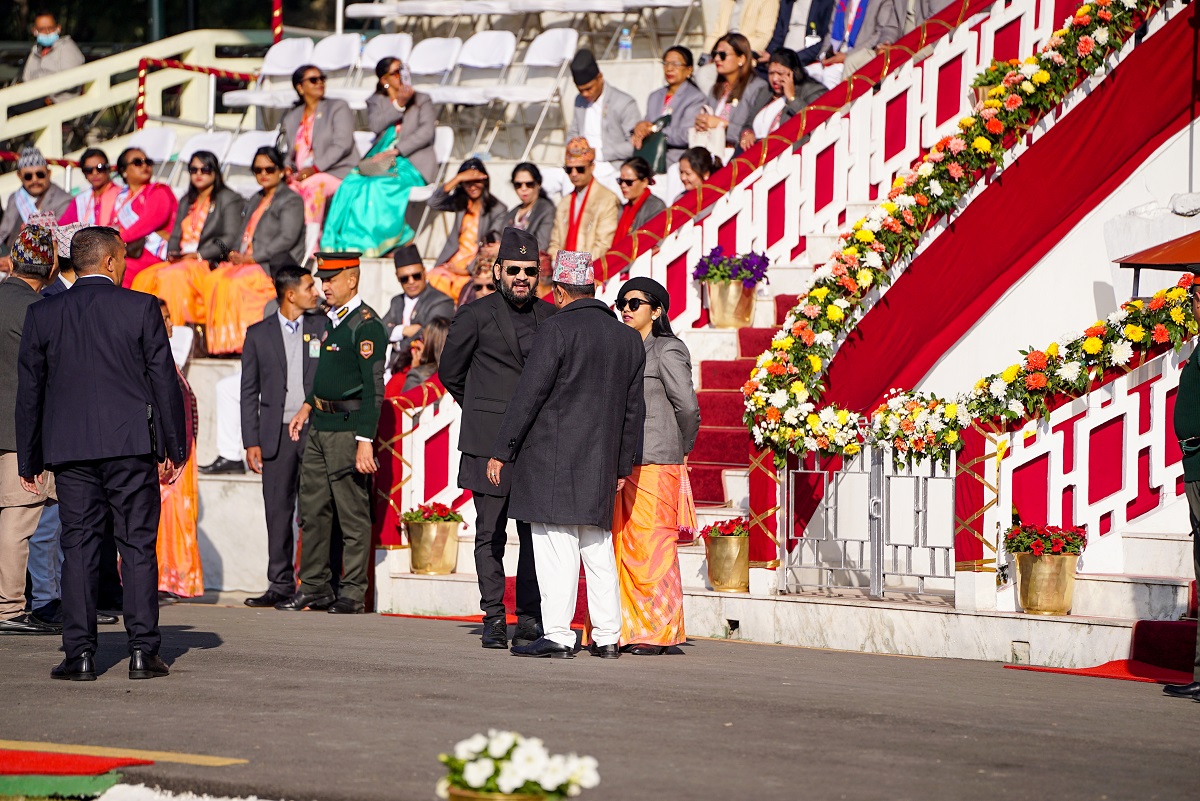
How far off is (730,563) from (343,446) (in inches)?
108

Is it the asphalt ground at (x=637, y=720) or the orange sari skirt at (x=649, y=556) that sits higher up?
the orange sari skirt at (x=649, y=556)

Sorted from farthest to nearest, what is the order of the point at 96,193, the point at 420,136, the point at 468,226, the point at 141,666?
the point at 96,193 → the point at 420,136 → the point at 468,226 → the point at 141,666

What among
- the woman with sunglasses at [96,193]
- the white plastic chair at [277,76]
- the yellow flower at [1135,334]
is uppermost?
the white plastic chair at [277,76]

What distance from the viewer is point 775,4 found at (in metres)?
15.8

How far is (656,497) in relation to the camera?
8.69 metres

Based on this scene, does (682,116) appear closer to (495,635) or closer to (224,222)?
(224,222)

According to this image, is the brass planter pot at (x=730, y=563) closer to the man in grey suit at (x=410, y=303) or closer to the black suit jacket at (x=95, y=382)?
the black suit jacket at (x=95, y=382)

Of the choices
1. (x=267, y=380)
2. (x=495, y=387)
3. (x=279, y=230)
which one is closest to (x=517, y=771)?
(x=495, y=387)

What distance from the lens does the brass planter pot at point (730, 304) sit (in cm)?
1198

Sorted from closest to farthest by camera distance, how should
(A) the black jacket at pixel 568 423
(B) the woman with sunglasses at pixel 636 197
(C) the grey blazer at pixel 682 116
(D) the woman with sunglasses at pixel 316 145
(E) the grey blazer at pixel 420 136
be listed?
(A) the black jacket at pixel 568 423, (B) the woman with sunglasses at pixel 636 197, (C) the grey blazer at pixel 682 116, (E) the grey blazer at pixel 420 136, (D) the woman with sunglasses at pixel 316 145

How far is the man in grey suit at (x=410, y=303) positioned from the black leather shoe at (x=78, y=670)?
20.2 feet

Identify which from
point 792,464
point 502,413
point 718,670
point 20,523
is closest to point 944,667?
point 718,670

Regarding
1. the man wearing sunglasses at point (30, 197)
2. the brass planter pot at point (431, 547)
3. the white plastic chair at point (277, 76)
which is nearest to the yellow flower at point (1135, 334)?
the brass planter pot at point (431, 547)

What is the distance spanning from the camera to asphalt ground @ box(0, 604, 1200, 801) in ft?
17.5
